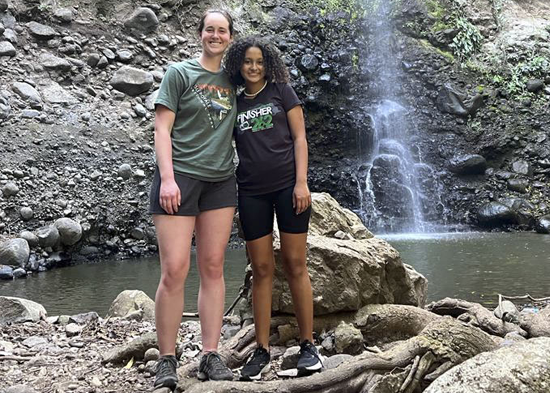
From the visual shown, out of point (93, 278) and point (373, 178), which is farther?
point (373, 178)

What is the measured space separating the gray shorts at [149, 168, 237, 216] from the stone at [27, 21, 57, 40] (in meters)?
12.6

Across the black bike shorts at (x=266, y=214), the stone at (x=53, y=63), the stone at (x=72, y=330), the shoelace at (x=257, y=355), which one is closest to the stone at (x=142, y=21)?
the stone at (x=53, y=63)

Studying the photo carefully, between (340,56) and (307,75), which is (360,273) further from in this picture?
(340,56)

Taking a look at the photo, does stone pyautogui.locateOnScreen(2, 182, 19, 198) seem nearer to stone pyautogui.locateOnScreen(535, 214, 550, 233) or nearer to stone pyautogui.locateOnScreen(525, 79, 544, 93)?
stone pyautogui.locateOnScreen(535, 214, 550, 233)

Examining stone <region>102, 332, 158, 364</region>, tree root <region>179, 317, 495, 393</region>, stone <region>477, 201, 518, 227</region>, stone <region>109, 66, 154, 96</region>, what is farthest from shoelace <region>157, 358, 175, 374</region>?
stone <region>477, 201, 518, 227</region>

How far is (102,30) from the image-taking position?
15.0 meters

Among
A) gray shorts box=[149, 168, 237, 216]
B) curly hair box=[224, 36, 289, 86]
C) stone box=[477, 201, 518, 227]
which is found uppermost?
curly hair box=[224, 36, 289, 86]

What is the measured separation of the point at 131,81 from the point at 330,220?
34.4 feet

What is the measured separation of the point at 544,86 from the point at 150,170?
12024mm

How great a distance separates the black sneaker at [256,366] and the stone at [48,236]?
7.67 m

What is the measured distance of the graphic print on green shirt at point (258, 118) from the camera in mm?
3070

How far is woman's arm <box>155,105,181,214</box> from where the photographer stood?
2.83 metres

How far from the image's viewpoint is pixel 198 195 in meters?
2.96

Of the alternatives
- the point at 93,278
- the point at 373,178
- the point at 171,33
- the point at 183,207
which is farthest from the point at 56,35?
the point at 183,207
